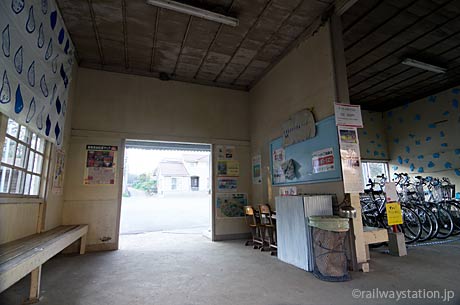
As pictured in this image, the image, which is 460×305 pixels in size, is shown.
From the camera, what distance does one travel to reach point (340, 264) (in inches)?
109

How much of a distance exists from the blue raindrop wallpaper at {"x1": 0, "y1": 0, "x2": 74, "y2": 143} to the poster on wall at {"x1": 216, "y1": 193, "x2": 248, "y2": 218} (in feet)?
10.8

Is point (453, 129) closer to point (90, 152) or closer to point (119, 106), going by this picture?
point (119, 106)

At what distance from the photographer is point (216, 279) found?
2797 mm

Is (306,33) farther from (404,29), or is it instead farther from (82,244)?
(82,244)

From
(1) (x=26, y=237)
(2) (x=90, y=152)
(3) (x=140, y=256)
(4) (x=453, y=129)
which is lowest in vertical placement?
(3) (x=140, y=256)

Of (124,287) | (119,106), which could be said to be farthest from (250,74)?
(124,287)

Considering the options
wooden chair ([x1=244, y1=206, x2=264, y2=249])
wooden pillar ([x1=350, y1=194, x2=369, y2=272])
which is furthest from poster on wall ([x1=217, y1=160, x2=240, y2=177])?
wooden pillar ([x1=350, y1=194, x2=369, y2=272])

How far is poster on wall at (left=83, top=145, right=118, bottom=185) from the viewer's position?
4621 millimetres

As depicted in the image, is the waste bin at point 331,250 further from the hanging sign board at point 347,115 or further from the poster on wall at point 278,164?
the poster on wall at point 278,164

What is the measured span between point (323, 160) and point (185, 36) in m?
3.12

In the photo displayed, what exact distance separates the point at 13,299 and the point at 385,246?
5.14 meters

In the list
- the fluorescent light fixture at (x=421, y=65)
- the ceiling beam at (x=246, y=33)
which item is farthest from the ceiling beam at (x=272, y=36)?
the fluorescent light fixture at (x=421, y=65)

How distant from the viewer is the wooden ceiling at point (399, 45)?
12.2ft

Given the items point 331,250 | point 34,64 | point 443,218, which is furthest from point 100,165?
point 443,218
